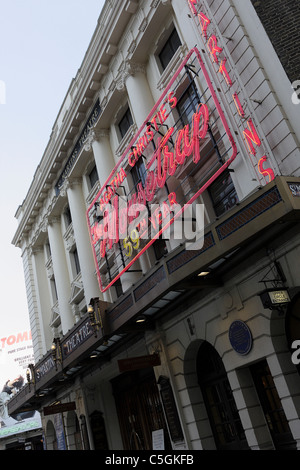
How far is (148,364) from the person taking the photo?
47.2 ft

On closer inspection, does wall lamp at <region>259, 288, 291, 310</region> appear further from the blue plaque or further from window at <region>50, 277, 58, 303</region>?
Result: window at <region>50, 277, 58, 303</region>

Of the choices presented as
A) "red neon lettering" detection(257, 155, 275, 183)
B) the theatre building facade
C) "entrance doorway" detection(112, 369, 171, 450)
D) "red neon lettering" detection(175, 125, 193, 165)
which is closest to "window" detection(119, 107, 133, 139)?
the theatre building facade

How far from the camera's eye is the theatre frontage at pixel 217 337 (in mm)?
10266

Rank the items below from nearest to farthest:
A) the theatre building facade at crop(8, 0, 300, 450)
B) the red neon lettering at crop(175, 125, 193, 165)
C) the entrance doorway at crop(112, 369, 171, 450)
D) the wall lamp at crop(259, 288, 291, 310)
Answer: the wall lamp at crop(259, 288, 291, 310), the theatre building facade at crop(8, 0, 300, 450), the red neon lettering at crop(175, 125, 193, 165), the entrance doorway at crop(112, 369, 171, 450)

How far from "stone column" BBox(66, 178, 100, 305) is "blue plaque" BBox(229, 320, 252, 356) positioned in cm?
1006

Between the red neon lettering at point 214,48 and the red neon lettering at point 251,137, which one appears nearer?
the red neon lettering at point 251,137

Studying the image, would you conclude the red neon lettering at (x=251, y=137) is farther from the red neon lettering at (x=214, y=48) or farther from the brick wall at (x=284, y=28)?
the red neon lettering at (x=214, y=48)

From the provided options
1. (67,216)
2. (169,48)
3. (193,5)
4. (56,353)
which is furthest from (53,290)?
(193,5)

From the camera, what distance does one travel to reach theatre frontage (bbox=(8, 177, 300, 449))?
10.3 m

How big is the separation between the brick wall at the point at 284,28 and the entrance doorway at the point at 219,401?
8.69 metres

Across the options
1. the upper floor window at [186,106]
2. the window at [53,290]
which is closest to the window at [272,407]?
the upper floor window at [186,106]
